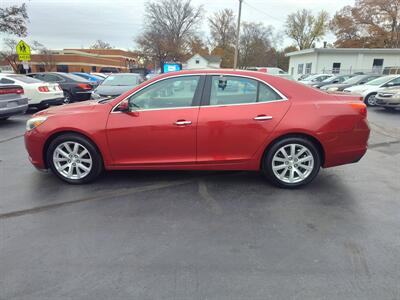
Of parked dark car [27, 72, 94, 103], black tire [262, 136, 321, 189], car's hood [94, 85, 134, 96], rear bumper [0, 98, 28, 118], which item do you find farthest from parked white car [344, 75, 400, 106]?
rear bumper [0, 98, 28, 118]

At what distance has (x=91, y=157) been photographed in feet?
13.5

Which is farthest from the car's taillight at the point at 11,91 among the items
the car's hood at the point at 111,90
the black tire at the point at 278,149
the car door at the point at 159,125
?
the black tire at the point at 278,149

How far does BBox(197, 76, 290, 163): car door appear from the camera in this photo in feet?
12.7

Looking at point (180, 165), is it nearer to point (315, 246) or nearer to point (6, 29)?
point (315, 246)

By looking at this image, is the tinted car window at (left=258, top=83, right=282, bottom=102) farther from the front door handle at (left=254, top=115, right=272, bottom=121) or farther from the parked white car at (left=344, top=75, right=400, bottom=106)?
the parked white car at (left=344, top=75, right=400, bottom=106)

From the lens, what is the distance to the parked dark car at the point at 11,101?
318 inches

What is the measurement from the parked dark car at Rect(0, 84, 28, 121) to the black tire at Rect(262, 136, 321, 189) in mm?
7575

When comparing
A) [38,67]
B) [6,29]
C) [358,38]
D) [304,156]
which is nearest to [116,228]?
[304,156]

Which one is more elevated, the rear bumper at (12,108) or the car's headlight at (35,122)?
the car's headlight at (35,122)

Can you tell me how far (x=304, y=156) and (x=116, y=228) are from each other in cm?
260

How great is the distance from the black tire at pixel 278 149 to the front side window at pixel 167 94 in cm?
129

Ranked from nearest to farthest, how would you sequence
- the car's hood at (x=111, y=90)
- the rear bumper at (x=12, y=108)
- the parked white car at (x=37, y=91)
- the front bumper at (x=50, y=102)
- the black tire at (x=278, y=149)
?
the black tire at (x=278, y=149), the rear bumper at (x=12, y=108), the car's hood at (x=111, y=90), the parked white car at (x=37, y=91), the front bumper at (x=50, y=102)

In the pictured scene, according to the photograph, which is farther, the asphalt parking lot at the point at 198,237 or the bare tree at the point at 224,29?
the bare tree at the point at 224,29

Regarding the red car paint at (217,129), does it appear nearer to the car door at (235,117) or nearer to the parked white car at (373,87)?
the car door at (235,117)
